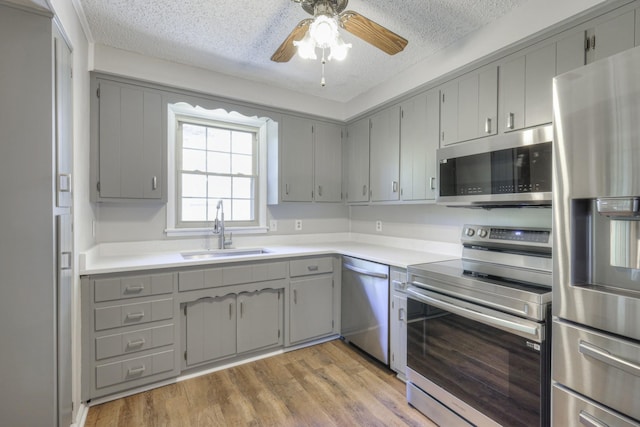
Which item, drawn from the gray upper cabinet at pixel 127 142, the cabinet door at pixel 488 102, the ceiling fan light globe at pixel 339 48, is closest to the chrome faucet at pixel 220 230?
the gray upper cabinet at pixel 127 142

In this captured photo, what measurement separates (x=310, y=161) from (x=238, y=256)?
1.30 m

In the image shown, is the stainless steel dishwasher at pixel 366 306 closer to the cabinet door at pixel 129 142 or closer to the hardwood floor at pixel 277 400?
the hardwood floor at pixel 277 400

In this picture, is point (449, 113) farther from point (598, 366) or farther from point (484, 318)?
point (598, 366)

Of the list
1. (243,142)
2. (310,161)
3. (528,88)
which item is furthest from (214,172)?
(528,88)

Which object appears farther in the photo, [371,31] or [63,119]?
[371,31]

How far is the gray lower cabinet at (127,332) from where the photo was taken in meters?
1.89

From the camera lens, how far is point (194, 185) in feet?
9.66

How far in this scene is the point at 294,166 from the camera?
122 inches

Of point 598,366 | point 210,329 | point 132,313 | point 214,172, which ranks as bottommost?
point 210,329

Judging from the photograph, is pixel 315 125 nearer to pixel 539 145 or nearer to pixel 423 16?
pixel 423 16

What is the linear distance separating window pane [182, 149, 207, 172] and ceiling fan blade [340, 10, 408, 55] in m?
1.93

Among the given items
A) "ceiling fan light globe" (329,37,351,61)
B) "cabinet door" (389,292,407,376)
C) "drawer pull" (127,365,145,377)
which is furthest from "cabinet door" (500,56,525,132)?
"drawer pull" (127,365,145,377)

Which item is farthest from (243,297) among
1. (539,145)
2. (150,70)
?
(539,145)

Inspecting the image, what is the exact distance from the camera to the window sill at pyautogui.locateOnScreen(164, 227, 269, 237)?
2.74m
